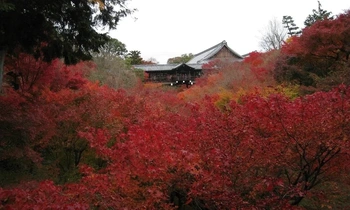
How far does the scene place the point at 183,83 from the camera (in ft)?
111

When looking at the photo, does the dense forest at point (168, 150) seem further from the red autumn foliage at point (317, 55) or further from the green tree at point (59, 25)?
the red autumn foliage at point (317, 55)

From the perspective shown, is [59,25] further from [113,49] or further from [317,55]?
[113,49]

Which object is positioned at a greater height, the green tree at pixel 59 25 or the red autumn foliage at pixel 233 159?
the green tree at pixel 59 25

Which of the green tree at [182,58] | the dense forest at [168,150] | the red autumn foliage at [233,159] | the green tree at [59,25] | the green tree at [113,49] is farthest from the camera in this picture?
the green tree at [182,58]

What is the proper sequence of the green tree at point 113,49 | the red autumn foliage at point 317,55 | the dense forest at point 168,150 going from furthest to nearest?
the green tree at point 113,49 < the red autumn foliage at point 317,55 < the dense forest at point 168,150

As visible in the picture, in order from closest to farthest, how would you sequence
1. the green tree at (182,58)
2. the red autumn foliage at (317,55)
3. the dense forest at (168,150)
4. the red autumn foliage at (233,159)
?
the red autumn foliage at (233,159), the dense forest at (168,150), the red autumn foliage at (317,55), the green tree at (182,58)

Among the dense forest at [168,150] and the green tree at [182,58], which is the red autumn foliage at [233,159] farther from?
the green tree at [182,58]

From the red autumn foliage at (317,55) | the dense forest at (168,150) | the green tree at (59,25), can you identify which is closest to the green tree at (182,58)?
the red autumn foliage at (317,55)

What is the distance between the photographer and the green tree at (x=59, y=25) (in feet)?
23.2

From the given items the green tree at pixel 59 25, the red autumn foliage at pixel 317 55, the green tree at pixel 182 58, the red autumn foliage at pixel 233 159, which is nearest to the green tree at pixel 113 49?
the red autumn foliage at pixel 317 55

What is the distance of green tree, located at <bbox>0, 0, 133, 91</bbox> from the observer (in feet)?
23.2

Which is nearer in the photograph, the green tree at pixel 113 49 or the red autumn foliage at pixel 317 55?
the red autumn foliage at pixel 317 55

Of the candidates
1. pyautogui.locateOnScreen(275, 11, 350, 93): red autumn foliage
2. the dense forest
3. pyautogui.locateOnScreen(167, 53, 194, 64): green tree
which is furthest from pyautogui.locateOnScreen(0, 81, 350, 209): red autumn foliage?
pyautogui.locateOnScreen(167, 53, 194, 64): green tree

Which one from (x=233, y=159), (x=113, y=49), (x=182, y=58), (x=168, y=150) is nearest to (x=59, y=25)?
(x=168, y=150)
